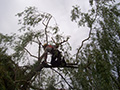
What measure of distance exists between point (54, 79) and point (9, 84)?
2289 millimetres

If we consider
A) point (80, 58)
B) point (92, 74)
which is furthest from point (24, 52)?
point (92, 74)

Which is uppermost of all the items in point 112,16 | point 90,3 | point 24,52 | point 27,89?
point 90,3

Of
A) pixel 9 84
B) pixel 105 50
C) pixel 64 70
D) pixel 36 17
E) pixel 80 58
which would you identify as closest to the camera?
pixel 9 84

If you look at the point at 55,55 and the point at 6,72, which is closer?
the point at 6,72

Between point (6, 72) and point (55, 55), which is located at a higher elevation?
point (55, 55)

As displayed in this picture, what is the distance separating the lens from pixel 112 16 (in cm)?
383

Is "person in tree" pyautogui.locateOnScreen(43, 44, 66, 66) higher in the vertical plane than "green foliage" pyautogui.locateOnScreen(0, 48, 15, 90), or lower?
higher

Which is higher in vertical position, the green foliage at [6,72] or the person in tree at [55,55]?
the person in tree at [55,55]

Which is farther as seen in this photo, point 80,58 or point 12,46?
point 12,46

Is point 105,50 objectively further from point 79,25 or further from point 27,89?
point 27,89

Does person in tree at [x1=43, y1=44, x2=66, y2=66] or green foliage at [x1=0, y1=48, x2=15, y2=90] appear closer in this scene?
green foliage at [x1=0, y1=48, x2=15, y2=90]

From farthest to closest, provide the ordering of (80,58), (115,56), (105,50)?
(80,58), (105,50), (115,56)

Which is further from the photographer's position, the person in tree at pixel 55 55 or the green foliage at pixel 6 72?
the person in tree at pixel 55 55

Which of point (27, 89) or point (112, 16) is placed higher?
point (112, 16)
